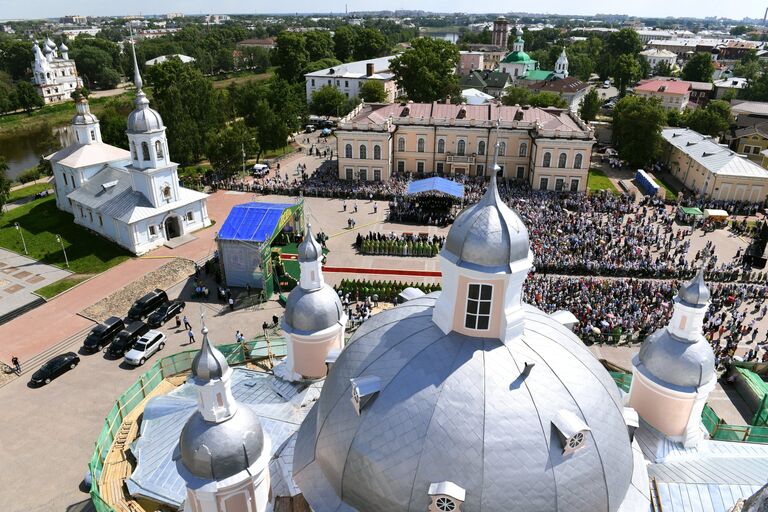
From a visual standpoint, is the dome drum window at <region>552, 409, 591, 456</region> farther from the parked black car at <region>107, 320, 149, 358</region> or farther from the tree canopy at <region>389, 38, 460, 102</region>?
the tree canopy at <region>389, 38, 460, 102</region>

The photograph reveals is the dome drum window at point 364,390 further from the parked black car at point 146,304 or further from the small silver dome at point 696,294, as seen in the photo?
the parked black car at point 146,304

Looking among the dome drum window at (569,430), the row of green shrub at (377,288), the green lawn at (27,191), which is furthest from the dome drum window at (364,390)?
the green lawn at (27,191)

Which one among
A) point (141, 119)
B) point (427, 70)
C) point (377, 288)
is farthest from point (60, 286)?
point (427, 70)

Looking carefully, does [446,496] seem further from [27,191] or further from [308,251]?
[27,191]

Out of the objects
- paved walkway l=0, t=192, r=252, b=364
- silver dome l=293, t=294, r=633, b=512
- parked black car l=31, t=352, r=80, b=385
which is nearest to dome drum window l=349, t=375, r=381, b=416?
silver dome l=293, t=294, r=633, b=512

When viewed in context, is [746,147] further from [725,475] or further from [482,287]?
[482,287]

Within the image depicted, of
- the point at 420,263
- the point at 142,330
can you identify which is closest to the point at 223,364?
the point at 142,330
